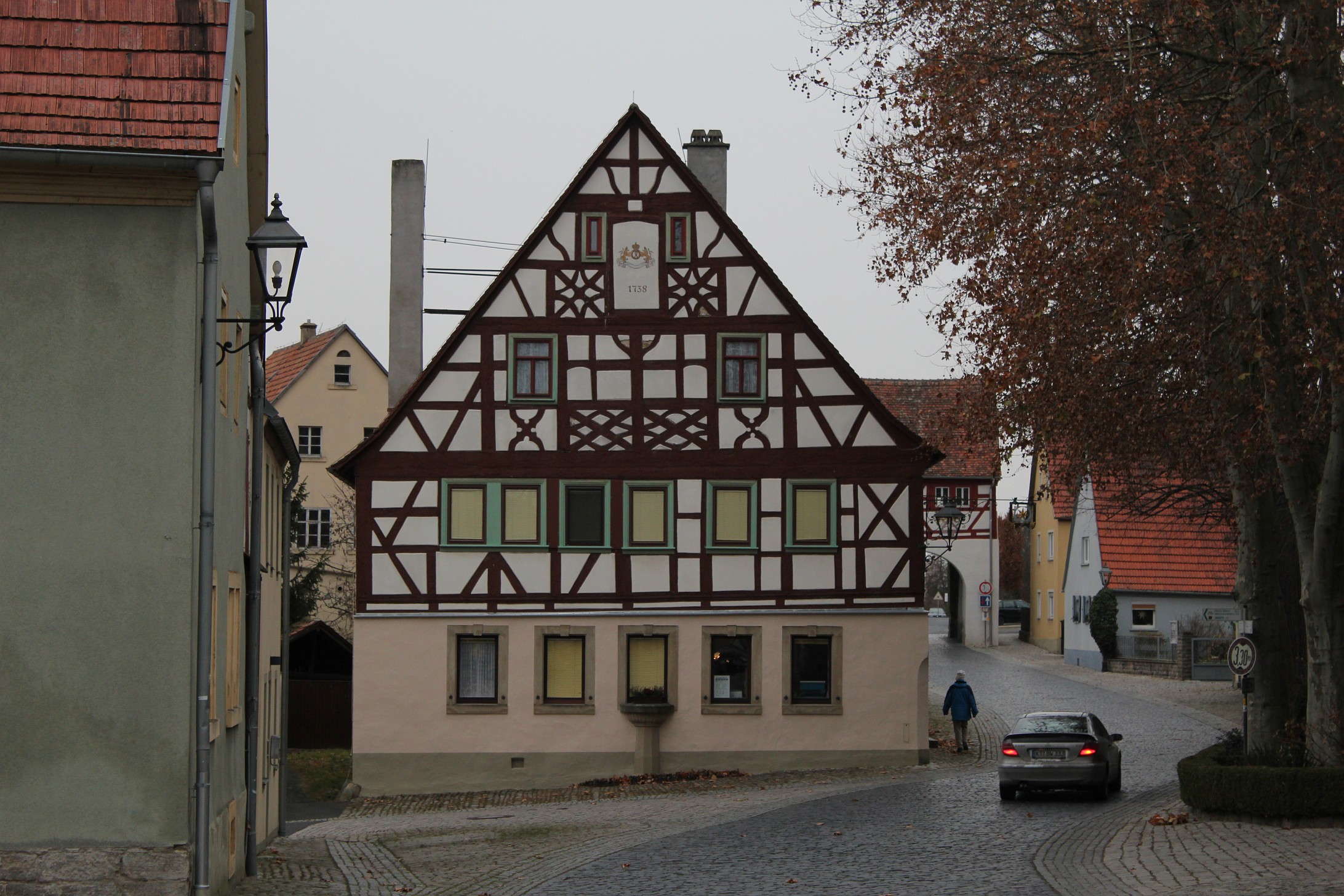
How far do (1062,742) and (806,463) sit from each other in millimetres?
8419

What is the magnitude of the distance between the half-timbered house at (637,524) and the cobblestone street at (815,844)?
57.4 inches

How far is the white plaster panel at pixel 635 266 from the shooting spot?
97.4 ft

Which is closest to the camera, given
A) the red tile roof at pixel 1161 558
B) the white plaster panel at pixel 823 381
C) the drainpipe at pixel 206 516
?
the drainpipe at pixel 206 516

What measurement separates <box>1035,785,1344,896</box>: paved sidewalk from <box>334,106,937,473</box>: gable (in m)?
11.3

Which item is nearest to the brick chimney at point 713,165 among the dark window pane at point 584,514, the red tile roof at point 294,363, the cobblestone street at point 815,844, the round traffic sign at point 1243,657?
the dark window pane at point 584,514

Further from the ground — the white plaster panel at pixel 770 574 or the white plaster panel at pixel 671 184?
the white plaster panel at pixel 671 184

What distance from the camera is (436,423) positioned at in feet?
96.6

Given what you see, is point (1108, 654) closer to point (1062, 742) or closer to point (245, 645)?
point (1062, 742)

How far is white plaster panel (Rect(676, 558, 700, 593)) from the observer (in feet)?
96.2

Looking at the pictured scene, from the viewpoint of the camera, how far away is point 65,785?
1203cm

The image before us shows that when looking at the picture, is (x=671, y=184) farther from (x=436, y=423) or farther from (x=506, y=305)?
(x=436, y=423)

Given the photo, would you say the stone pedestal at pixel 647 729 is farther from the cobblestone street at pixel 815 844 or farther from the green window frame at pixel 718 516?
the green window frame at pixel 718 516

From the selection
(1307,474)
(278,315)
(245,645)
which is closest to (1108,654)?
(1307,474)

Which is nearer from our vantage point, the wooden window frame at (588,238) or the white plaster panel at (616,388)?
the white plaster panel at (616,388)
